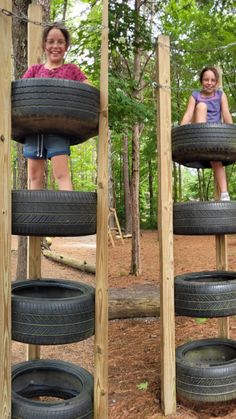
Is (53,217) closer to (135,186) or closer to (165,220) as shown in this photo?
(165,220)

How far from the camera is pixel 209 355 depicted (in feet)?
14.6

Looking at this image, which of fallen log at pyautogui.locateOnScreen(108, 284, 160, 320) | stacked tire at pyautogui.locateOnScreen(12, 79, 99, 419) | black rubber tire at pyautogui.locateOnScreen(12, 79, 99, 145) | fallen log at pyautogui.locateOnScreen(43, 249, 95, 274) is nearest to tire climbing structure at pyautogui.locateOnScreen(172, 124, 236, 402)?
stacked tire at pyautogui.locateOnScreen(12, 79, 99, 419)

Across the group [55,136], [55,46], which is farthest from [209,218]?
[55,46]

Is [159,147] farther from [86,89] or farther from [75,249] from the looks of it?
[75,249]

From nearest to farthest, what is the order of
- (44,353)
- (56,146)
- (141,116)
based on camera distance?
1. (56,146)
2. (44,353)
3. (141,116)

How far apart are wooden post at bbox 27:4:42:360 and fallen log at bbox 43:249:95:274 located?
245 inches

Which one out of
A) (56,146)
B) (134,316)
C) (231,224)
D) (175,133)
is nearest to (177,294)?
(231,224)

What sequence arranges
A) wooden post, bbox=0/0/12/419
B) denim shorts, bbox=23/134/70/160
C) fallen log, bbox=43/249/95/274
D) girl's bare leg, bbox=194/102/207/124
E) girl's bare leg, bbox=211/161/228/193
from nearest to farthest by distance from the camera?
wooden post, bbox=0/0/12/419 → denim shorts, bbox=23/134/70/160 → girl's bare leg, bbox=194/102/207/124 → girl's bare leg, bbox=211/161/228/193 → fallen log, bbox=43/249/95/274

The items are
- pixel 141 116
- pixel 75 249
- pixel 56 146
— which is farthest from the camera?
pixel 75 249

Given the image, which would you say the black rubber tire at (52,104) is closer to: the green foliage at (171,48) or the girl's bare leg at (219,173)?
the green foliage at (171,48)

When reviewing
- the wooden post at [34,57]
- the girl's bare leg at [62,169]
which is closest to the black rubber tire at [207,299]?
the wooden post at [34,57]

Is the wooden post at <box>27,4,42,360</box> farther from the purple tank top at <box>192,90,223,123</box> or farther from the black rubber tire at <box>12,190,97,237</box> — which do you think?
the purple tank top at <box>192,90,223,123</box>

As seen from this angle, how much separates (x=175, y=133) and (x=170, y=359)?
83.3 inches

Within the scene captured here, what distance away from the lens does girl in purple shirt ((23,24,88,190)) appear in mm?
3279
